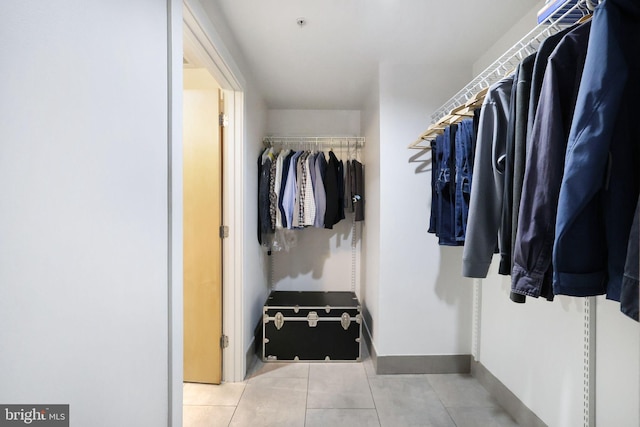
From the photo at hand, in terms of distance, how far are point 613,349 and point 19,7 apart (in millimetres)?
A: 2099

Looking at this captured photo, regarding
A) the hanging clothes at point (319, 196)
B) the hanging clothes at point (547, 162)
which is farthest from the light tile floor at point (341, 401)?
the hanging clothes at point (547, 162)

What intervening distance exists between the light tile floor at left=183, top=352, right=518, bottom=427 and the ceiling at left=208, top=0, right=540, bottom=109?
2.41m

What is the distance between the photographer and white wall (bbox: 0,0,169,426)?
53cm

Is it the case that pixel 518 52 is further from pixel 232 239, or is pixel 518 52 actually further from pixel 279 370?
pixel 279 370

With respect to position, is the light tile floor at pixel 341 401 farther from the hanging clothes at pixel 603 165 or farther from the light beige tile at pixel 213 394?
the hanging clothes at pixel 603 165

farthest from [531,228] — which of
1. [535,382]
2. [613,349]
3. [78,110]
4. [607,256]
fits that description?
[535,382]

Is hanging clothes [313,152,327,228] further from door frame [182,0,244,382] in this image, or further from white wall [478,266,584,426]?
white wall [478,266,584,426]

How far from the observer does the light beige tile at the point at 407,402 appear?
1726 mm

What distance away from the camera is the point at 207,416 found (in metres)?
1.78

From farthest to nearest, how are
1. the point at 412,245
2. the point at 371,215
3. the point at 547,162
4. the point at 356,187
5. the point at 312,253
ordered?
the point at 312,253, the point at 356,187, the point at 371,215, the point at 412,245, the point at 547,162

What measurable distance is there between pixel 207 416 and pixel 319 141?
2567mm

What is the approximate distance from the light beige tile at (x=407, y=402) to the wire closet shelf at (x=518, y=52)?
1.76 metres

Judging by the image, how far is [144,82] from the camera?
0.90 meters

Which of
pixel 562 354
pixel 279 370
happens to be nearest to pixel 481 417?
pixel 562 354
